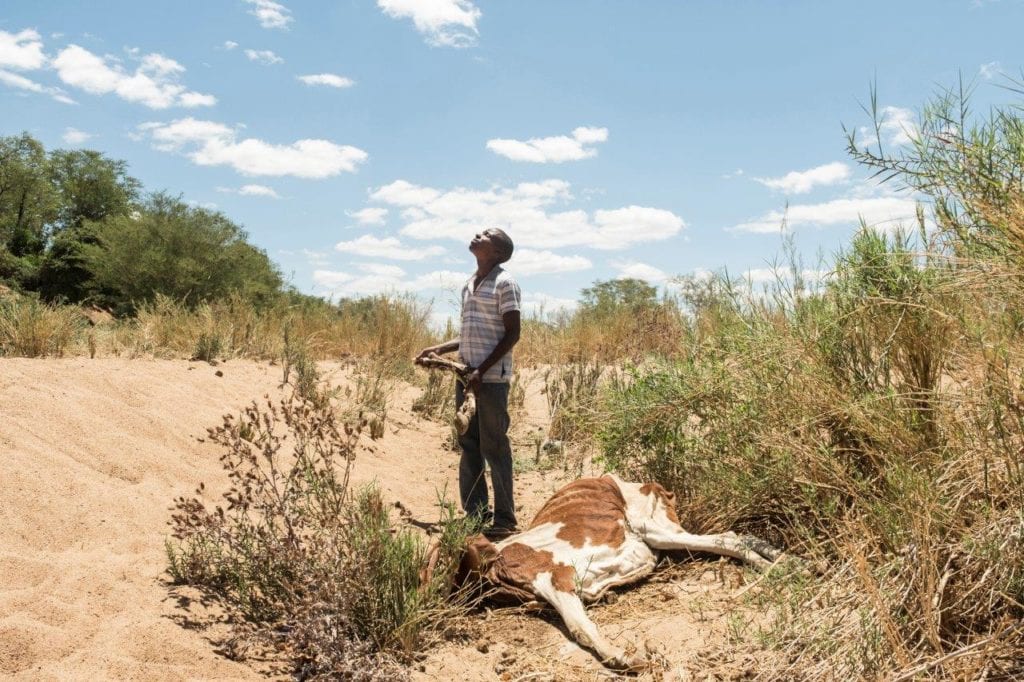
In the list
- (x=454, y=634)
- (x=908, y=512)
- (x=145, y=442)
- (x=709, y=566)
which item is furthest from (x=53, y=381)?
(x=908, y=512)

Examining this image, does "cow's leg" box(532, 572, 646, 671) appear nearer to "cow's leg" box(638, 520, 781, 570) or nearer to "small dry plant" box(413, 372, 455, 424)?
"cow's leg" box(638, 520, 781, 570)

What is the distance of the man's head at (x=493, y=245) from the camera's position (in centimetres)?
515

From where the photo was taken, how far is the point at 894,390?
3389 mm

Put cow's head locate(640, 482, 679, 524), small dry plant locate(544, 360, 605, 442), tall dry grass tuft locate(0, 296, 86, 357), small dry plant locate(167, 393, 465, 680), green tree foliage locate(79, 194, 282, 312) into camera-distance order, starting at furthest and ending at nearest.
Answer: green tree foliage locate(79, 194, 282, 312)
small dry plant locate(544, 360, 605, 442)
tall dry grass tuft locate(0, 296, 86, 357)
cow's head locate(640, 482, 679, 524)
small dry plant locate(167, 393, 465, 680)

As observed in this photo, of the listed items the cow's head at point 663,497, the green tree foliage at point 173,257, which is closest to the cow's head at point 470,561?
the cow's head at point 663,497

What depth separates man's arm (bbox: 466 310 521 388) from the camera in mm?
5000

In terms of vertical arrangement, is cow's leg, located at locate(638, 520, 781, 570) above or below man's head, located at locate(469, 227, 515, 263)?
below

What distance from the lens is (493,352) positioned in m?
5.02

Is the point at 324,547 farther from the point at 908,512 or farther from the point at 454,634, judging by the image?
the point at 908,512

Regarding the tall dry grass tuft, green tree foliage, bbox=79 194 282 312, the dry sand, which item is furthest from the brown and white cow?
green tree foliage, bbox=79 194 282 312

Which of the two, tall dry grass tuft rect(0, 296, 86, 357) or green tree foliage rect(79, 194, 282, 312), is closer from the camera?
tall dry grass tuft rect(0, 296, 86, 357)

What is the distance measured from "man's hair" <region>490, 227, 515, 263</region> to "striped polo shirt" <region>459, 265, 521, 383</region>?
9 cm

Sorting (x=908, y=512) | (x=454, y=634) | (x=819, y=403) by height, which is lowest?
(x=454, y=634)

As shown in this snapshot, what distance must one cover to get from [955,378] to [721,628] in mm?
1415
